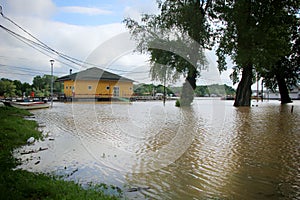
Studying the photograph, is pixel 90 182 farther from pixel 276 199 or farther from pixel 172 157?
pixel 276 199

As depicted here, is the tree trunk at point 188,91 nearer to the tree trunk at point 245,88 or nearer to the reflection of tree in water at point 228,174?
the tree trunk at point 245,88

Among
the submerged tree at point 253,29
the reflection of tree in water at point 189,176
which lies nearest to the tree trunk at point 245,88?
the submerged tree at point 253,29

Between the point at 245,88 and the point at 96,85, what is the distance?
21468mm

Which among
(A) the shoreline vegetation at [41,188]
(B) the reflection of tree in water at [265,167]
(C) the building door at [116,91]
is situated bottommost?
(B) the reflection of tree in water at [265,167]

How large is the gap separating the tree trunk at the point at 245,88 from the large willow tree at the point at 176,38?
15.6 ft

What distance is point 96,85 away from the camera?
4116cm

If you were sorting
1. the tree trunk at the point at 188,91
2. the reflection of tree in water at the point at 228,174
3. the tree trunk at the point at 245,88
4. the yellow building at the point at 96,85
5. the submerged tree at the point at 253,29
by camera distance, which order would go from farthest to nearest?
the yellow building at the point at 96,85 → the tree trunk at the point at 188,91 → the tree trunk at the point at 245,88 → the submerged tree at the point at 253,29 → the reflection of tree in water at the point at 228,174

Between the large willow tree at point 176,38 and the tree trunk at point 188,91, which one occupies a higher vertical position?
the large willow tree at point 176,38

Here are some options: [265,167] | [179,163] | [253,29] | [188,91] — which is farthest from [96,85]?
[265,167]

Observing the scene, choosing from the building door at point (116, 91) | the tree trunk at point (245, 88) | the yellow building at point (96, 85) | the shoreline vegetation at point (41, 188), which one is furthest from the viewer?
the building door at point (116, 91)

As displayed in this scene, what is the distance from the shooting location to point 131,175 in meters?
5.11

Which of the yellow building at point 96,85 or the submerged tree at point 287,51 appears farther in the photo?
the yellow building at point 96,85

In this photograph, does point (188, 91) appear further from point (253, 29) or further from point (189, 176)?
point (189, 176)

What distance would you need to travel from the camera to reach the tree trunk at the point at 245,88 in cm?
2977
